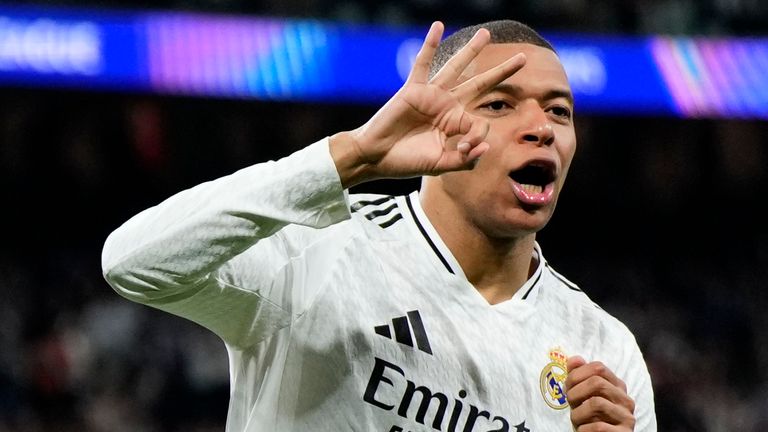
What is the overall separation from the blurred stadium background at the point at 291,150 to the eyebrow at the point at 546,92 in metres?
5.62

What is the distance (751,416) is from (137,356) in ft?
15.4

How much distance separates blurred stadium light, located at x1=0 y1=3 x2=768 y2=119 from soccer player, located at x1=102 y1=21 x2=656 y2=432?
18.2ft

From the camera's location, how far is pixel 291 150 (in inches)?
380

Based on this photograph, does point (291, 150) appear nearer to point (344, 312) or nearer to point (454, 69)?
point (344, 312)

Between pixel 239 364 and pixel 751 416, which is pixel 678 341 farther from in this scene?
pixel 239 364

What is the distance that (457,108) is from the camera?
2.11 metres

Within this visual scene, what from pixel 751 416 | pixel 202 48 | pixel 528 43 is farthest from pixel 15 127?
pixel 528 43

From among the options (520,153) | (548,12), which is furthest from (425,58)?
(548,12)

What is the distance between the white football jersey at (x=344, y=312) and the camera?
2020 millimetres

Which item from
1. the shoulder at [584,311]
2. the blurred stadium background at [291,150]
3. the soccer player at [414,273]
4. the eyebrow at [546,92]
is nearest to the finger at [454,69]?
the soccer player at [414,273]

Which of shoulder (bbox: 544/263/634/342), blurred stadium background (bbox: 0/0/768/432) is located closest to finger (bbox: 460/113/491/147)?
shoulder (bbox: 544/263/634/342)

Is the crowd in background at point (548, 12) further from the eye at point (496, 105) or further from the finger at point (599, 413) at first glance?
the finger at point (599, 413)

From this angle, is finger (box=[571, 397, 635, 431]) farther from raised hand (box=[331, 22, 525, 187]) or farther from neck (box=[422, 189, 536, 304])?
raised hand (box=[331, 22, 525, 187])

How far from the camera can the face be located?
8.57 feet
